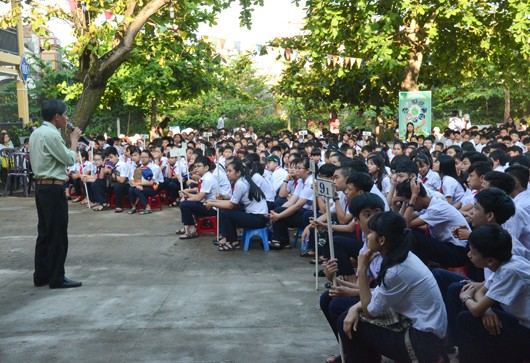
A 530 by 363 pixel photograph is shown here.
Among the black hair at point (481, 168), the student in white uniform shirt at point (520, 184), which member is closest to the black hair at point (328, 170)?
the black hair at point (481, 168)

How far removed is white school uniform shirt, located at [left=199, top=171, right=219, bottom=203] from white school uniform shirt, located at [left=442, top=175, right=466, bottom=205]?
3428 millimetres

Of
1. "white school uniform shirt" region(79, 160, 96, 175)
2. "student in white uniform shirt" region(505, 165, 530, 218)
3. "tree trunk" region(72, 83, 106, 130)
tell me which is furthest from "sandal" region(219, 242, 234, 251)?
"tree trunk" region(72, 83, 106, 130)

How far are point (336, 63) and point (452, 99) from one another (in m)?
17.2

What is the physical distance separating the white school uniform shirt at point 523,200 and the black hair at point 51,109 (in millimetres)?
4626

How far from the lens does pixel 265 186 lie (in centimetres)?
960

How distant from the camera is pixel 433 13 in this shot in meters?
17.2

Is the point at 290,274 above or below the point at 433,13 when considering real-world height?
below

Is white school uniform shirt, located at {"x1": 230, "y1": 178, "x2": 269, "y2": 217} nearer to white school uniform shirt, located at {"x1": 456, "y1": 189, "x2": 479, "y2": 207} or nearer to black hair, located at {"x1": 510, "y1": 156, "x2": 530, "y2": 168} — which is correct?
white school uniform shirt, located at {"x1": 456, "y1": 189, "x2": 479, "y2": 207}

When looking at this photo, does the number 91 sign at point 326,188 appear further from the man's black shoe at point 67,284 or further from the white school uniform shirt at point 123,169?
the white school uniform shirt at point 123,169

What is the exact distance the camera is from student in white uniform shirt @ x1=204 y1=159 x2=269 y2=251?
8.92 m

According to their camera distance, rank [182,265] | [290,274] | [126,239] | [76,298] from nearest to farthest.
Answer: [76,298], [290,274], [182,265], [126,239]

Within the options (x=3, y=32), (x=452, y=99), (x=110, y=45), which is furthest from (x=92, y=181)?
(x=452, y=99)

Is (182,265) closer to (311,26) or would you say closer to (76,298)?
(76,298)

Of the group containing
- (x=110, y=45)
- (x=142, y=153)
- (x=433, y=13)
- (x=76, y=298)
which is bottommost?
(x=76, y=298)
